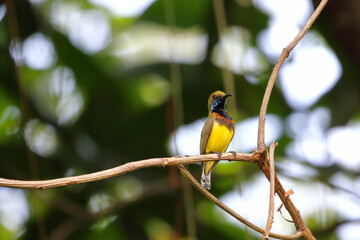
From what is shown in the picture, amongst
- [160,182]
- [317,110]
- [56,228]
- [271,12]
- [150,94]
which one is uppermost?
[271,12]

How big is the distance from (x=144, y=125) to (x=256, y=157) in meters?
2.05

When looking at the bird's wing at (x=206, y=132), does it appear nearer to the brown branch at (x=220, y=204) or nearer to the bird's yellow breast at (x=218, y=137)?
the bird's yellow breast at (x=218, y=137)

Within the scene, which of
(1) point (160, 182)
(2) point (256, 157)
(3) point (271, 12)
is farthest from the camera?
(3) point (271, 12)

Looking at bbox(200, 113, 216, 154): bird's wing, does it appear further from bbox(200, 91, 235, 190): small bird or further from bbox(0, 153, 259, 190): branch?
bbox(0, 153, 259, 190): branch

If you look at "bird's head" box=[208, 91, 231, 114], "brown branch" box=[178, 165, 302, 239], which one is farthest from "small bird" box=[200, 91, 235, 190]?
"brown branch" box=[178, 165, 302, 239]

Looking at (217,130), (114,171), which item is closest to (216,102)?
(217,130)

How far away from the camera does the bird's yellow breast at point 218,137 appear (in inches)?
88.5

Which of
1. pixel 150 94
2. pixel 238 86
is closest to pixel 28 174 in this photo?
pixel 150 94

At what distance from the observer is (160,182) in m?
2.97

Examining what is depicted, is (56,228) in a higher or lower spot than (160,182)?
lower

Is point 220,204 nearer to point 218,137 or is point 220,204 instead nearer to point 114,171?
point 114,171

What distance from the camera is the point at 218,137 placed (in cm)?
226

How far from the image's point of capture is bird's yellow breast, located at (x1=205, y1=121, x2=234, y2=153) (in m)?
2.25

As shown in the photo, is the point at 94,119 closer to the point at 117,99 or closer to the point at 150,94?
the point at 117,99
